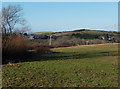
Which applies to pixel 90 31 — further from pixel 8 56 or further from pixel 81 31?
pixel 8 56

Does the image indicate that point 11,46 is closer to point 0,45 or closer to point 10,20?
point 0,45

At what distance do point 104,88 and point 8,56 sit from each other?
10.3m

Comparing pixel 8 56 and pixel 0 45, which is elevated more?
pixel 0 45

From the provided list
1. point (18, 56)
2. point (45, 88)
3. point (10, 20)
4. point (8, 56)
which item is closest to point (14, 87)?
point (45, 88)

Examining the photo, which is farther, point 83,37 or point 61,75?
point 83,37

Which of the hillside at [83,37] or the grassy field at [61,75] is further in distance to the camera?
the hillside at [83,37]

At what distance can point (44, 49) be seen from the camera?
84.4 ft

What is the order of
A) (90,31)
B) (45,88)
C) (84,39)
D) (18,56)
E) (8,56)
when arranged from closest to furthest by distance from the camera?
1. (45,88)
2. (8,56)
3. (18,56)
4. (84,39)
5. (90,31)

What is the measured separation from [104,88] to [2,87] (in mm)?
3503

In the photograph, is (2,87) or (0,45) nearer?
(2,87)

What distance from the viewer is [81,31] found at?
61.7 metres

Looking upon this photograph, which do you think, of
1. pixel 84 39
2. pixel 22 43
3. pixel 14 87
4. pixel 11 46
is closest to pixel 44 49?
pixel 22 43

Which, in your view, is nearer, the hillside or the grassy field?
the grassy field

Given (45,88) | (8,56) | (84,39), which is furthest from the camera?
(84,39)
